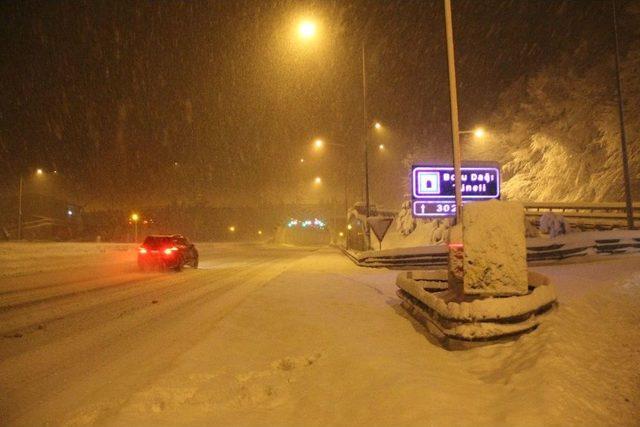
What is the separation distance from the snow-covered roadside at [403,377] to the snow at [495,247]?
2.76 feet

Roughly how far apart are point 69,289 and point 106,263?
569 inches

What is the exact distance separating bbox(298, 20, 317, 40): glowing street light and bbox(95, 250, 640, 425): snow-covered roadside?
31.7ft

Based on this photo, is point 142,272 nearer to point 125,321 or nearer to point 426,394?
point 125,321

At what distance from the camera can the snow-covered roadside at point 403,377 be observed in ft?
14.7

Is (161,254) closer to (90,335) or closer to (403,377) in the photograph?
(90,335)

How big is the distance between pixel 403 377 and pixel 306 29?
12041 millimetres

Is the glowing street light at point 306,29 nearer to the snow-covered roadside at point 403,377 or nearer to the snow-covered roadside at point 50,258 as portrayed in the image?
the snow-covered roadside at point 403,377

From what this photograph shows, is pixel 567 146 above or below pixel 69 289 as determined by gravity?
above

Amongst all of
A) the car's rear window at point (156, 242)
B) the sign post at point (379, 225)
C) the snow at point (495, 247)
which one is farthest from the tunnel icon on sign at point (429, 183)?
the car's rear window at point (156, 242)

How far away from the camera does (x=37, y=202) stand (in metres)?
88.6

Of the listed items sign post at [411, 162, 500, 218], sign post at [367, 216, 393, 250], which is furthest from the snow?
sign post at [367, 216, 393, 250]

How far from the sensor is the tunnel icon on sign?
1569cm

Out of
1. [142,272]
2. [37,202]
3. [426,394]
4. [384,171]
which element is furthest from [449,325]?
[37,202]

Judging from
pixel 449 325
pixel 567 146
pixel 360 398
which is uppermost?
pixel 567 146
